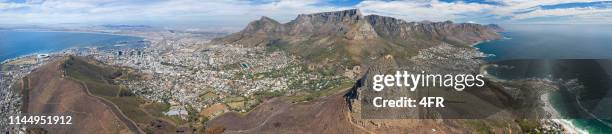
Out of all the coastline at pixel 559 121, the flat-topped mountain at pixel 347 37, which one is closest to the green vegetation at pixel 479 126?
the coastline at pixel 559 121

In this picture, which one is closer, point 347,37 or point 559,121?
point 559,121

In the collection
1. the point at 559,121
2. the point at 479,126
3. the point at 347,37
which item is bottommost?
the point at 559,121

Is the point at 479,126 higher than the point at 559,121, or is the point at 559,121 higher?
the point at 479,126

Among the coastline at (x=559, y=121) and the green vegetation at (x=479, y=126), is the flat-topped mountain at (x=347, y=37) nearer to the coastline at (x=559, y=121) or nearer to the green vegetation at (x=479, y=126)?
the coastline at (x=559, y=121)

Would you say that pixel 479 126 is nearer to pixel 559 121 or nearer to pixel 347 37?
pixel 559 121

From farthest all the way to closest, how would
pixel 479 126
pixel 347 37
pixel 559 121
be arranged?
pixel 347 37
pixel 559 121
pixel 479 126

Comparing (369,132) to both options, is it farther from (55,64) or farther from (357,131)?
(55,64)

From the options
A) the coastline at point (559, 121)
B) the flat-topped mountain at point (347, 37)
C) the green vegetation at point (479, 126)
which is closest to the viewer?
the green vegetation at point (479, 126)

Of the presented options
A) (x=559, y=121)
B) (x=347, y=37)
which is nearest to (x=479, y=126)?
(x=559, y=121)

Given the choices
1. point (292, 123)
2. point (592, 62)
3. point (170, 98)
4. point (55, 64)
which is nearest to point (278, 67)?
point (170, 98)
